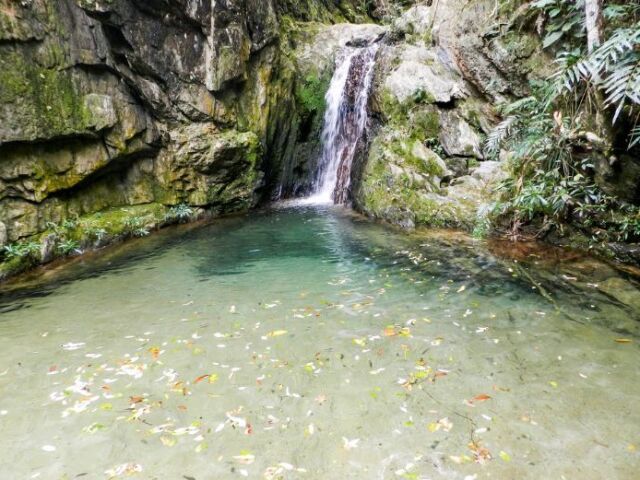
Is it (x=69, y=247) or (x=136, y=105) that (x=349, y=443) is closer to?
(x=69, y=247)

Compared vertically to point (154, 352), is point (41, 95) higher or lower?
higher

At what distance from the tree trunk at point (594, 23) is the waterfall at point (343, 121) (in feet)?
24.7

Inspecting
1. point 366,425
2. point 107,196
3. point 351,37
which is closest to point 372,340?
point 366,425

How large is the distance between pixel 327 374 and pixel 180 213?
9361 mm

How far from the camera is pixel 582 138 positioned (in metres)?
7.21

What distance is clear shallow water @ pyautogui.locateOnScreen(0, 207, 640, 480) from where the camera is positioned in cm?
301

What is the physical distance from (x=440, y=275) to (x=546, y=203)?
253cm

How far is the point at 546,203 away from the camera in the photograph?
719 cm

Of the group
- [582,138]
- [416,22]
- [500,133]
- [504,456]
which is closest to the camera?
[504,456]

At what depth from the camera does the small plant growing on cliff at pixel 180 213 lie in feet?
38.7

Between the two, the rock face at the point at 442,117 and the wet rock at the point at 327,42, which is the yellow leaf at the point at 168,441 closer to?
the rock face at the point at 442,117

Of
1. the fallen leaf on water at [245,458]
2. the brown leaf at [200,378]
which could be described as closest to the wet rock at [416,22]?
the brown leaf at [200,378]

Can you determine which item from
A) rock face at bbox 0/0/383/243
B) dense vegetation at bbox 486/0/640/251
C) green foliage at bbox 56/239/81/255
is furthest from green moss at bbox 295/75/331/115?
green foliage at bbox 56/239/81/255

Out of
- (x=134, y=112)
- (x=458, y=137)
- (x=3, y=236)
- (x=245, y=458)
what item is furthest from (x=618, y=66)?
(x=3, y=236)
